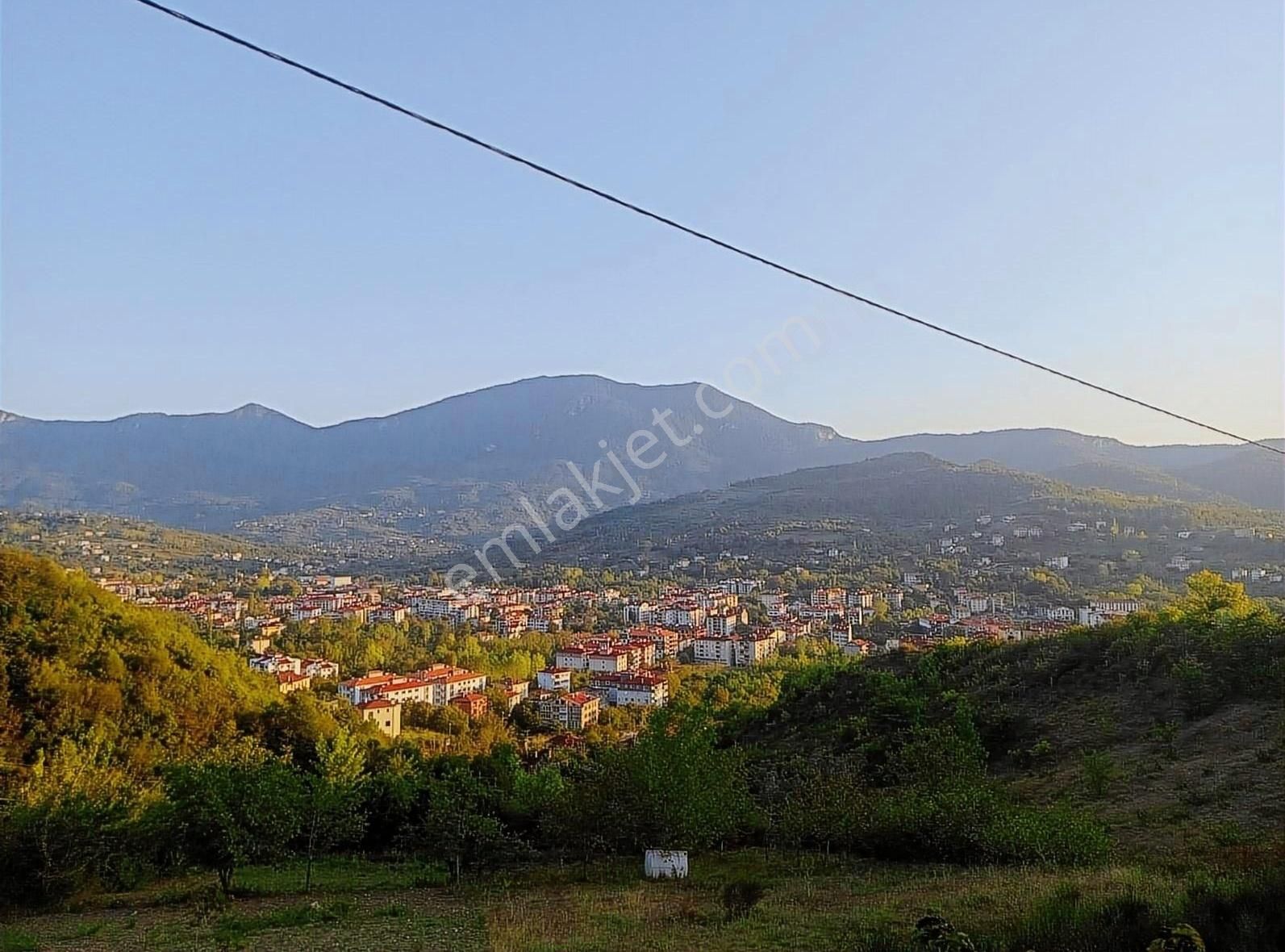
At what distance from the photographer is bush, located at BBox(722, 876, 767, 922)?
7.23 metres

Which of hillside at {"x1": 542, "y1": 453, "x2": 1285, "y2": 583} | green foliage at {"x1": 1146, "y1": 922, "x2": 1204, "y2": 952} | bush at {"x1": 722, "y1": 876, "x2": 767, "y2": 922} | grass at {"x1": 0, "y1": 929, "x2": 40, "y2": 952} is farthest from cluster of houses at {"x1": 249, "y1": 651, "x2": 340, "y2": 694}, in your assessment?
hillside at {"x1": 542, "y1": 453, "x2": 1285, "y2": 583}

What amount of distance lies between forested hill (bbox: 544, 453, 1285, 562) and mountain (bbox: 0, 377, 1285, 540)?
7.06 metres

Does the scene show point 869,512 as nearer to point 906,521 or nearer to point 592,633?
point 906,521

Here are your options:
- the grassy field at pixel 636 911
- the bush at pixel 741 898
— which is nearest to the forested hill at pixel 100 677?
the grassy field at pixel 636 911

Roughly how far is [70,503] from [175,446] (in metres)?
47.5

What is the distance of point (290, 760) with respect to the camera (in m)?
19.7

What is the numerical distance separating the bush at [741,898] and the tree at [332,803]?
6.48 metres

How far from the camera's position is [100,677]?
2048cm

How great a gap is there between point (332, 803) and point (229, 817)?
1.81 metres

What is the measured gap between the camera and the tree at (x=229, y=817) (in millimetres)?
10922

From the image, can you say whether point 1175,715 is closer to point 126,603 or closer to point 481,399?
point 126,603

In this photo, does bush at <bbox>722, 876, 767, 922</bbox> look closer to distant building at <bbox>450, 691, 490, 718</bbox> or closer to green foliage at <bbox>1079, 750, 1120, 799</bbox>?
green foliage at <bbox>1079, 750, 1120, 799</bbox>

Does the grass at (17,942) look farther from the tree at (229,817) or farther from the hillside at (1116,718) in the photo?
the hillside at (1116,718)

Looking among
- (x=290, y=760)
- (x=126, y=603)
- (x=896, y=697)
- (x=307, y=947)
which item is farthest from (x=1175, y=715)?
(x=126, y=603)
